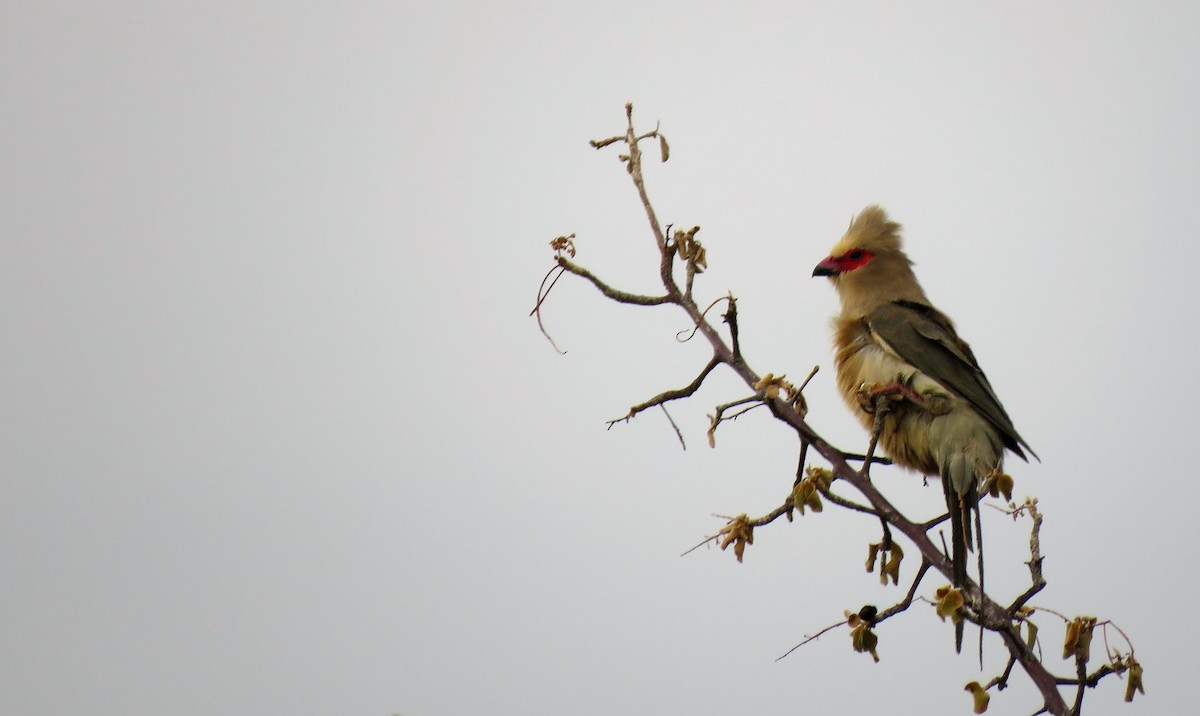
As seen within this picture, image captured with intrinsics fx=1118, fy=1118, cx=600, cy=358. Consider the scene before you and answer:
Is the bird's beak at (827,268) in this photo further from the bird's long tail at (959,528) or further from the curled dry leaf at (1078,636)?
the curled dry leaf at (1078,636)

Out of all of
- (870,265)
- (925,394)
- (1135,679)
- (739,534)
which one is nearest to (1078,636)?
(1135,679)

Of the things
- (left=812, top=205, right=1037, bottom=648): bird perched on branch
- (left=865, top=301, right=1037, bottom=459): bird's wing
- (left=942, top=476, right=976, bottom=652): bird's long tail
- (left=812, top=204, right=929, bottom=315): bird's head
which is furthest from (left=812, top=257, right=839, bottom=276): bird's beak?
(left=942, top=476, right=976, bottom=652): bird's long tail

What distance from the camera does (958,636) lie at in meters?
2.59

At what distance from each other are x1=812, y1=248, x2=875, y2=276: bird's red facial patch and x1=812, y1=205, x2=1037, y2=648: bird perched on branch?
1.11ft

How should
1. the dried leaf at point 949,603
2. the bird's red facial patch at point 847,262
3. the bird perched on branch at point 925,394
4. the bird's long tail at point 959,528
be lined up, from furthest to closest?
the bird's red facial patch at point 847,262
the bird perched on branch at point 925,394
the bird's long tail at point 959,528
the dried leaf at point 949,603

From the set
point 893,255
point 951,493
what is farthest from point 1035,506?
point 893,255

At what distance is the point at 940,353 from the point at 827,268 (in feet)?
4.20

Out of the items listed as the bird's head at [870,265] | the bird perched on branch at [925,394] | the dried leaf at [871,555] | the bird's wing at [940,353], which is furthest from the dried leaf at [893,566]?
the bird's head at [870,265]

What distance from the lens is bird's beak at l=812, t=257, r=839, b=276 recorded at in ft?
19.4

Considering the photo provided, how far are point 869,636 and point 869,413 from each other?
6.77 ft

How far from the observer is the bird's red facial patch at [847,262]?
5852mm

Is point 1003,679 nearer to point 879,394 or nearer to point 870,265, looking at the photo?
point 879,394

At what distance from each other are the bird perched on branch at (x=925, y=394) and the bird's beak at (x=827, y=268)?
1.37 feet

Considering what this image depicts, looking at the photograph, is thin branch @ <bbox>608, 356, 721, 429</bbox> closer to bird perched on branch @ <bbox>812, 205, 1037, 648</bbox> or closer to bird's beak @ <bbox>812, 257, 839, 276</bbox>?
bird perched on branch @ <bbox>812, 205, 1037, 648</bbox>
